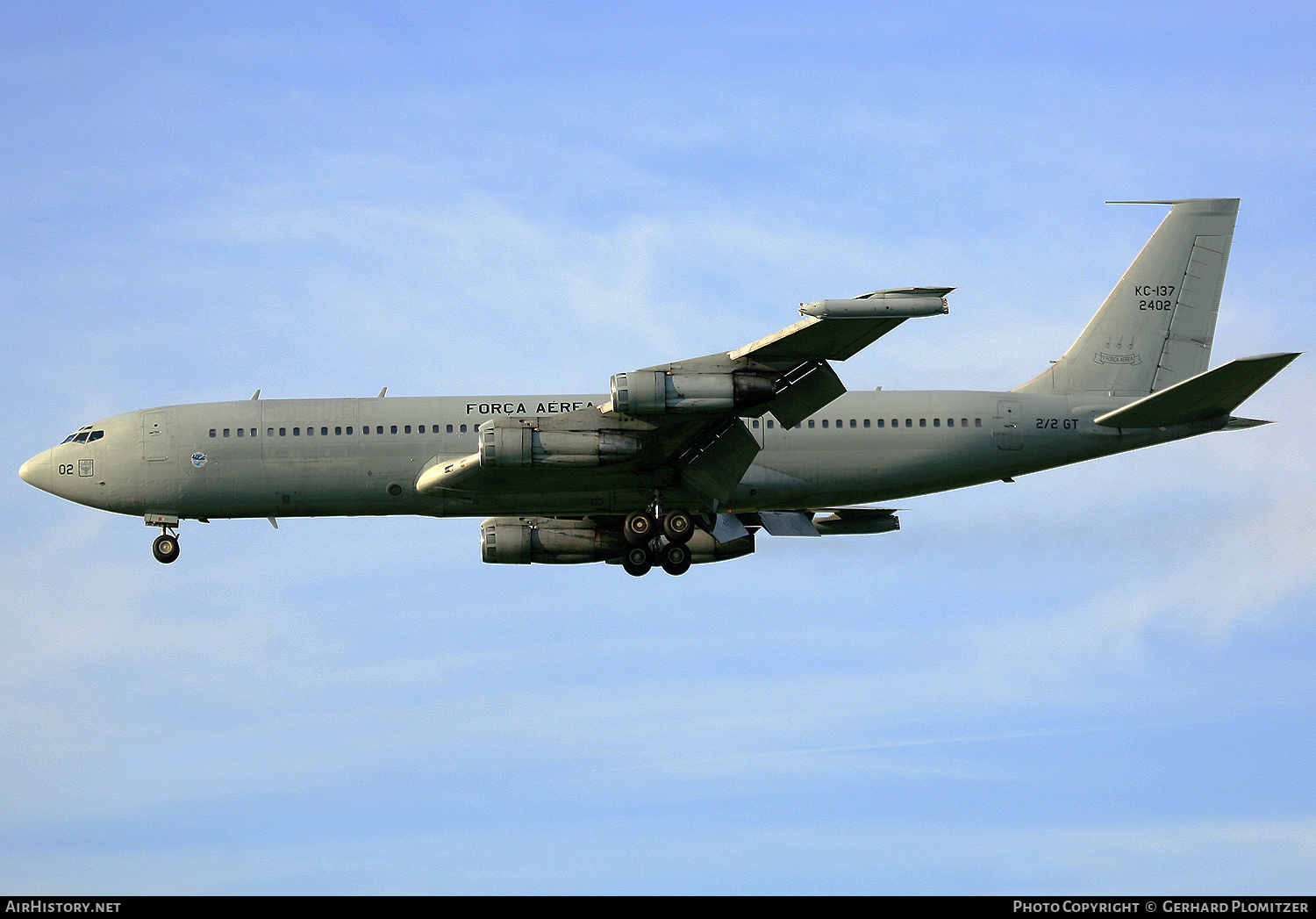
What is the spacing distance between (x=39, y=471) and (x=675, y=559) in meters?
18.4

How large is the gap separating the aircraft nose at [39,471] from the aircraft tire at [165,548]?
3.67m

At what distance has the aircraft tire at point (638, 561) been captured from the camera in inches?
1519

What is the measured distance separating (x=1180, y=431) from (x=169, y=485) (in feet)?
92.4

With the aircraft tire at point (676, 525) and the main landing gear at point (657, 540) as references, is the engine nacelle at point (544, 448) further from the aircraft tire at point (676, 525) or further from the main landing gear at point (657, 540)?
the aircraft tire at point (676, 525)

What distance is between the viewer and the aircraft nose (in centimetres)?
3953

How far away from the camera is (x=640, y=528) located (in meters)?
37.4

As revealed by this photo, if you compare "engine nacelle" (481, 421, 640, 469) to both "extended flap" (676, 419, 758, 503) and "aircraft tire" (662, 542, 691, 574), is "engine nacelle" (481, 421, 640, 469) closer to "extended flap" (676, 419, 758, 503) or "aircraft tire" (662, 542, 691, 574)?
"extended flap" (676, 419, 758, 503)

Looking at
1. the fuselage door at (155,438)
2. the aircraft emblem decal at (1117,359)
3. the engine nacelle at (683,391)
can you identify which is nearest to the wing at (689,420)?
the engine nacelle at (683,391)

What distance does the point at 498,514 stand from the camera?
37938mm

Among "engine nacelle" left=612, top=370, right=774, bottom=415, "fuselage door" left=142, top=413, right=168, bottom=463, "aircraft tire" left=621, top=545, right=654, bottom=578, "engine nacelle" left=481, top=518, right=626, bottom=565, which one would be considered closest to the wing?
"engine nacelle" left=612, top=370, right=774, bottom=415

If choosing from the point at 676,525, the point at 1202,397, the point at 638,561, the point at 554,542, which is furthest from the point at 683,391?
the point at 1202,397

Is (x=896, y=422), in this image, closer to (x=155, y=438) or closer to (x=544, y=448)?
(x=544, y=448)

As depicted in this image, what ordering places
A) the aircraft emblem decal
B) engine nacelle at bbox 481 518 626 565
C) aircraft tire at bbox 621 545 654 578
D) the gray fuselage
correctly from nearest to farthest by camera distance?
the gray fuselage
aircraft tire at bbox 621 545 654 578
engine nacelle at bbox 481 518 626 565
the aircraft emblem decal
